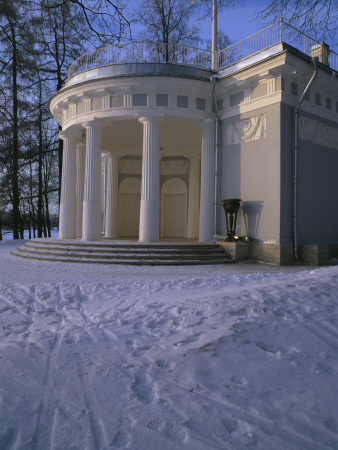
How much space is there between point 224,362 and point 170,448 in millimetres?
1158

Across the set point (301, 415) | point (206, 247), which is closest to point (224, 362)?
point (301, 415)

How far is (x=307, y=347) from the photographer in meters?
3.38

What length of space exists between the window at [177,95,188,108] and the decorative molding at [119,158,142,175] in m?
6.17

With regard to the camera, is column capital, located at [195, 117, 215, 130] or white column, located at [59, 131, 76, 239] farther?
white column, located at [59, 131, 76, 239]

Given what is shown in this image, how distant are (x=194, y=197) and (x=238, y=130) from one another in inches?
216

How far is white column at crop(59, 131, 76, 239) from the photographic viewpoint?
1335 cm

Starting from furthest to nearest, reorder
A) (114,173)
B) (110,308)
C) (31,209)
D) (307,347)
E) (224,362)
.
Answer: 1. (31,209)
2. (114,173)
3. (110,308)
4. (307,347)
5. (224,362)

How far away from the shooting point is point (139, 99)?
1128 cm

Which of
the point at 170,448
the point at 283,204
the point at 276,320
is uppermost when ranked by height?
the point at 283,204

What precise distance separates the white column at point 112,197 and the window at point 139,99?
18.7 feet

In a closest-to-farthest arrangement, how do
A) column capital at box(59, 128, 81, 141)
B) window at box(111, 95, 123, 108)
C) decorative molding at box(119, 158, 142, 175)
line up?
window at box(111, 95, 123, 108), column capital at box(59, 128, 81, 141), decorative molding at box(119, 158, 142, 175)

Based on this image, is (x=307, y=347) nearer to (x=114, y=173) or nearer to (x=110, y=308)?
(x=110, y=308)

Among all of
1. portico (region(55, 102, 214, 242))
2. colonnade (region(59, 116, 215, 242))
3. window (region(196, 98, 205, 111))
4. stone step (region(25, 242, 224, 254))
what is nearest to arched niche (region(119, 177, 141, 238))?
portico (region(55, 102, 214, 242))

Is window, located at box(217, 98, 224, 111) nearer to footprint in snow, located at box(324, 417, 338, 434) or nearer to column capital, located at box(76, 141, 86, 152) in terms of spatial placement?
column capital, located at box(76, 141, 86, 152)
